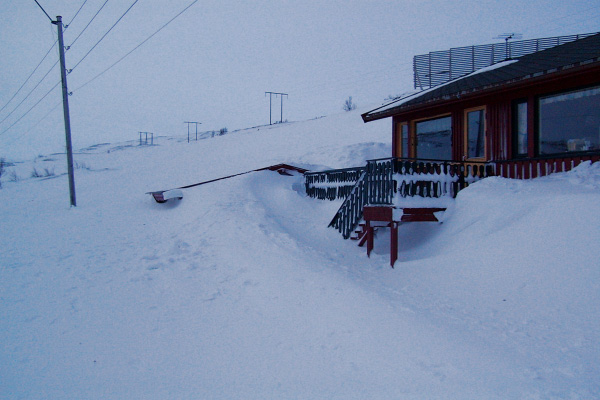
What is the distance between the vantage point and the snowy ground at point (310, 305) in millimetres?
4816

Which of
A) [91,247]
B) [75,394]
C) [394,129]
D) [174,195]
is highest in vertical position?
[394,129]

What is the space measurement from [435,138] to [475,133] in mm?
1611

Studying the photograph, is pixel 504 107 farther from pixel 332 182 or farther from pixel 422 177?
pixel 332 182

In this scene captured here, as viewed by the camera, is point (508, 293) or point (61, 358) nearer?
point (61, 358)

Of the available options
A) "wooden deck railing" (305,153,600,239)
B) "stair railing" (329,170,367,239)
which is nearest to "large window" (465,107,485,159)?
"wooden deck railing" (305,153,600,239)

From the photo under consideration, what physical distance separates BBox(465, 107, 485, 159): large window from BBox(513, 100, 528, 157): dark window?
0.98 meters

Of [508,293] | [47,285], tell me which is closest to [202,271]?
[47,285]

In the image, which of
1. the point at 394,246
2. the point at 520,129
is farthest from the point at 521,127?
the point at 394,246

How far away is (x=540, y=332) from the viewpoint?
5734mm

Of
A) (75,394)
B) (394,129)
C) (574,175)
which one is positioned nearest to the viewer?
(75,394)

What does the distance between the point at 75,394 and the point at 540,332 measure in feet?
18.8

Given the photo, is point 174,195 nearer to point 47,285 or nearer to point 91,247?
point 91,247

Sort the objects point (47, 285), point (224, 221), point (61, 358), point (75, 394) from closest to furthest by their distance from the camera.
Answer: point (75, 394) < point (61, 358) < point (47, 285) < point (224, 221)

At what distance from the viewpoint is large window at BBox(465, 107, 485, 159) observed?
11992mm
